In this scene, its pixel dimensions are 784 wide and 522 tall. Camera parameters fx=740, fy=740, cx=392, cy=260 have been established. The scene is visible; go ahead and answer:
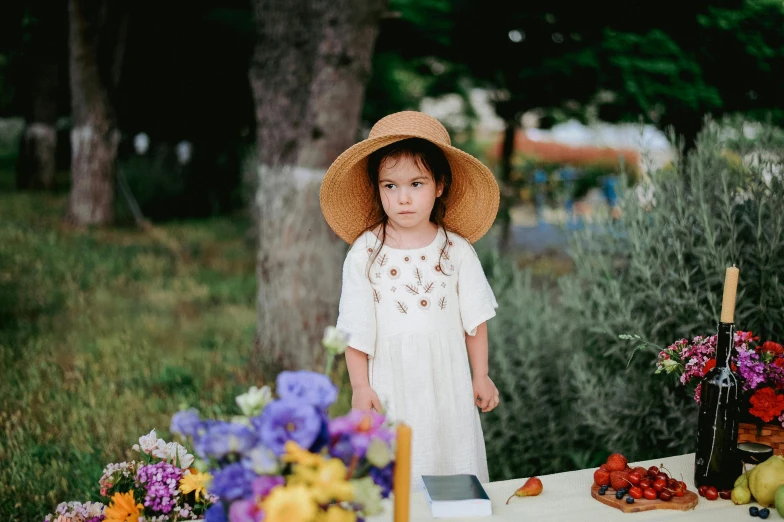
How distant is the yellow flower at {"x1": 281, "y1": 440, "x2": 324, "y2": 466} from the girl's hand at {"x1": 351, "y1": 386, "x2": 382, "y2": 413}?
130cm

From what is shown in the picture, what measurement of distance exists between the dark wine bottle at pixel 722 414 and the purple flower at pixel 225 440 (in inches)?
60.5

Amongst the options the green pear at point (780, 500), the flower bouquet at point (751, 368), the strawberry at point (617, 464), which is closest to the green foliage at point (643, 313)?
the flower bouquet at point (751, 368)

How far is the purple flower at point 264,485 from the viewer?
1.24 meters

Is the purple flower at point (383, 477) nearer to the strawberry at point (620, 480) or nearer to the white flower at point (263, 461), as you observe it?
the white flower at point (263, 461)

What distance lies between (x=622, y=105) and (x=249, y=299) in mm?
4587

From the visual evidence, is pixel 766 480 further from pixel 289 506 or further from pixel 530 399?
pixel 530 399

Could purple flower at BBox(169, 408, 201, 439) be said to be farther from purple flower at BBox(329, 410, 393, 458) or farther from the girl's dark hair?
the girl's dark hair

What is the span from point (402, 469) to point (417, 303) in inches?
49.1

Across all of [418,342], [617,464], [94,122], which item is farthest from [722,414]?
[94,122]

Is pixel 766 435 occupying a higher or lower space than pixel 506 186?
lower

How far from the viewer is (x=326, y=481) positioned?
1207 millimetres

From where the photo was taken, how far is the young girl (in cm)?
258

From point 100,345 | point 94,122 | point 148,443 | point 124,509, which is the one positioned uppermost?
point 94,122

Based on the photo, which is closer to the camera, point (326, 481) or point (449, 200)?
point (326, 481)
